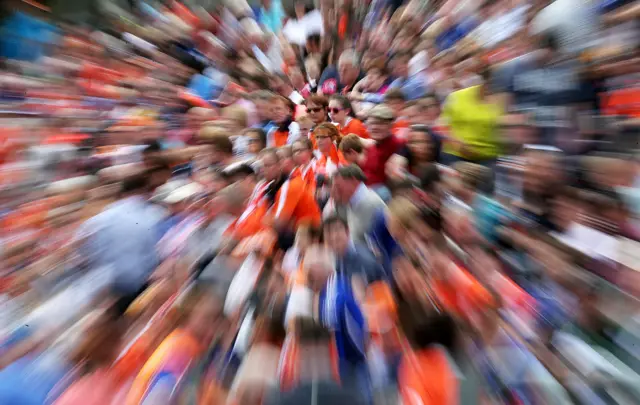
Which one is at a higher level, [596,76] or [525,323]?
[596,76]

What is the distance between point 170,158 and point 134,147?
0.59 feet

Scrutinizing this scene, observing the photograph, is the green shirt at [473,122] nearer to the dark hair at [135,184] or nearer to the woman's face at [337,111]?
the woman's face at [337,111]

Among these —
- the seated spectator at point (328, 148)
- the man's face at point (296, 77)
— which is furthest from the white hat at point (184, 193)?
the man's face at point (296, 77)

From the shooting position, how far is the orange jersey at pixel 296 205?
1.22 m

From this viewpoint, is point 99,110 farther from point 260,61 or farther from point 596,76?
point 596,76

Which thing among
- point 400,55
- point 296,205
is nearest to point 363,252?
point 296,205

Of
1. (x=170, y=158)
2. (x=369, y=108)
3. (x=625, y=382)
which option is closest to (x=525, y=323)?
(x=625, y=382)

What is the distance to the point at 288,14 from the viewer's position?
1894mm

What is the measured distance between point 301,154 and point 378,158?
26cm

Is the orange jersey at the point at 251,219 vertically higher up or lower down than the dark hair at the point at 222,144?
lower down

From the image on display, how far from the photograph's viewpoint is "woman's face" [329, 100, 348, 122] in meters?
1.59

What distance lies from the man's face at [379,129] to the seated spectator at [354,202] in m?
0.17

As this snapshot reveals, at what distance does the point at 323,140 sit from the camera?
1.48 metres

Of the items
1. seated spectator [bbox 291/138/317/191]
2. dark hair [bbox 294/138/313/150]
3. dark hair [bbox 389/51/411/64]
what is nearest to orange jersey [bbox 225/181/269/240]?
seated spectator [bbox 291/138/317/191]
